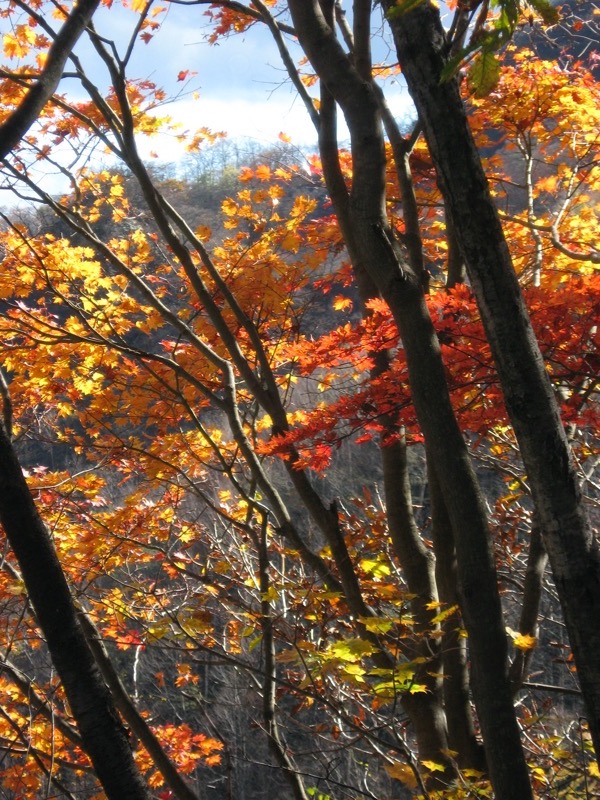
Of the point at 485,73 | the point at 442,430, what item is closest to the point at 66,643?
the point at 442,430

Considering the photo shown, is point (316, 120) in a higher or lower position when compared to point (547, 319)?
higher

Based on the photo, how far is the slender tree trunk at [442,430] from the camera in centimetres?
201

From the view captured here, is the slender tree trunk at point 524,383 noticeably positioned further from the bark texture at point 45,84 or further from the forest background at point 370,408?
the bark texture at point 45,84

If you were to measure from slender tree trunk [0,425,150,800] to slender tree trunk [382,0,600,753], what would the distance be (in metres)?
1.14

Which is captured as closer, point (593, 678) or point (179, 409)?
point (593, 678)

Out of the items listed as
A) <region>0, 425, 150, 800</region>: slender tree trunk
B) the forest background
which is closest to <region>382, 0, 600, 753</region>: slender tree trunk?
the forest background

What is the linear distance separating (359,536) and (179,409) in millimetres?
1404

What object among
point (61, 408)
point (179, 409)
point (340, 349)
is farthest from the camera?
point (61, 408)

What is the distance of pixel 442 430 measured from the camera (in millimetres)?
2113

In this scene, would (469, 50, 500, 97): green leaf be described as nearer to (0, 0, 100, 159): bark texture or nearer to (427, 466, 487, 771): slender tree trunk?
(0, 0, 100, 159): bark texture

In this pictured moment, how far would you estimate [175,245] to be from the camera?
3.02 meters

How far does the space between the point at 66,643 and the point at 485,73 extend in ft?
5.34

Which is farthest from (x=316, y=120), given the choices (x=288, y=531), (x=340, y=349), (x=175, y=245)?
(x=288, y=531)

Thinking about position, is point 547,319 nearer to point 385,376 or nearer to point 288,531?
point 385,376
